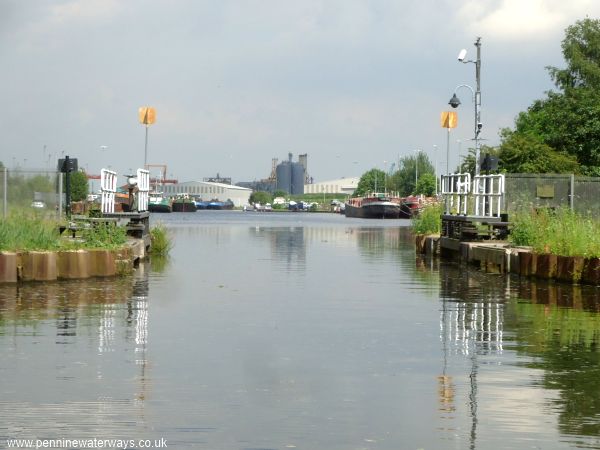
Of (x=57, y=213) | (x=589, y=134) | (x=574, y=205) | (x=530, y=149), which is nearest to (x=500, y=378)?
(x=57, y=213)

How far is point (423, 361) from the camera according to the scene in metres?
14.7

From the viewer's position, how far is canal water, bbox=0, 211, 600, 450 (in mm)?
10352

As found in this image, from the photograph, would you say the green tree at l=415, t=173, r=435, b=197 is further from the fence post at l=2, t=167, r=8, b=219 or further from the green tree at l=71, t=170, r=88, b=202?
the fence post at l=2, t=167, r=8, b=219

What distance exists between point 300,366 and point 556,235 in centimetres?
1823

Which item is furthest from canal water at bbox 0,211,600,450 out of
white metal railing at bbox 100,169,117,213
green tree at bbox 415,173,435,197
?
green tree at bbox 415,173,435,197

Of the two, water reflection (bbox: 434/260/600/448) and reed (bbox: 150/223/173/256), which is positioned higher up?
reed (bbox: 150/223/173/256)

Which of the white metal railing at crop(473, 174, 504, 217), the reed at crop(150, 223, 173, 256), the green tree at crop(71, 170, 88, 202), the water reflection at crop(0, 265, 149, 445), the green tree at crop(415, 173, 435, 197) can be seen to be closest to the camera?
the water reflection at crop(0, 265, 149, 445)

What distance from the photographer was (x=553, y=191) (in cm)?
4388

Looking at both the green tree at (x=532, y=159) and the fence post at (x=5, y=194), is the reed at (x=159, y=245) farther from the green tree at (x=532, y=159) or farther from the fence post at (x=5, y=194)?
the green tree at (x=532, y=159)

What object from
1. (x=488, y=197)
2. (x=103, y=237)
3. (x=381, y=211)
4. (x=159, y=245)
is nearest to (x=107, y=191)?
(x=159, y=245)

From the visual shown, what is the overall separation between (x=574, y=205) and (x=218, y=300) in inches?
926

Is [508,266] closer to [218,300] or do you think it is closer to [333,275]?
[333,275]

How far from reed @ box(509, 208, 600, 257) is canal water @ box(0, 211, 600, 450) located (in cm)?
264

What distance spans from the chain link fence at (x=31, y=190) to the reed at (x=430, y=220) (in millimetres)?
17350
